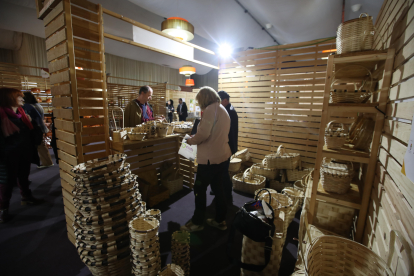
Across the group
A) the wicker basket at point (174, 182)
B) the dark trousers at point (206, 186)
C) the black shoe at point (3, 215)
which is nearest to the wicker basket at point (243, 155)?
the wicker basket at point (174, 182)

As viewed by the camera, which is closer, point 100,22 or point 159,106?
point 100,22

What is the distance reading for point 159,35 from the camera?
307 centimetres

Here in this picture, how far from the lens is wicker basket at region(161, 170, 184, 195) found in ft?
12.3

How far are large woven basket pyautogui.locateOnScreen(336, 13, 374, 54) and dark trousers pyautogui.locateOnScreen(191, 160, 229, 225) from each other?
1.85 metres

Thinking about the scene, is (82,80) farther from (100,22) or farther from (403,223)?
(403,223)

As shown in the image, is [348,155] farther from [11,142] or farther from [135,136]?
[11,142]

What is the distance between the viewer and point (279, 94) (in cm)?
465

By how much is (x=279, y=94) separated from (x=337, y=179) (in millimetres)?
3038

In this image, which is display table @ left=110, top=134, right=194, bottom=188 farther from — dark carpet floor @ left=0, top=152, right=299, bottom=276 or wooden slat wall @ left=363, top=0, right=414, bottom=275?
wooden slat wall @ left=363, top=0, right=414, bottom=275

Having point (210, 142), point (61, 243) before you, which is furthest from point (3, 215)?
point (210, 142)

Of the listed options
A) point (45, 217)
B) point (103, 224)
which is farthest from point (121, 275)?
point (45, 217)

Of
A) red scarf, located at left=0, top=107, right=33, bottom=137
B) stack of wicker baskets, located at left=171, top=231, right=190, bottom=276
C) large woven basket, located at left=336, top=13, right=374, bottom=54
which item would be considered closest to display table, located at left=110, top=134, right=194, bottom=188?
stack of wicker baskets, located at left=171, top=231, right=190, bottom=276

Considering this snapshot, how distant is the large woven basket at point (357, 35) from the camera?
169 centimetres

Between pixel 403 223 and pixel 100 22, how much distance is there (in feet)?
10.8
